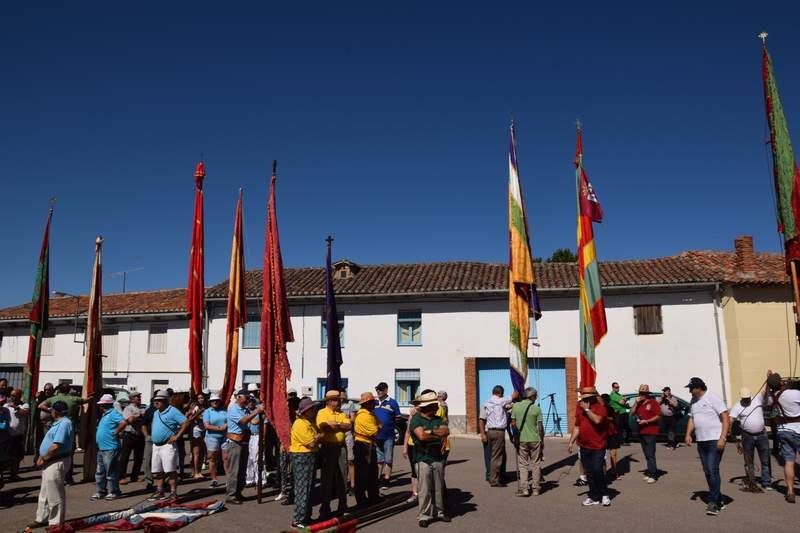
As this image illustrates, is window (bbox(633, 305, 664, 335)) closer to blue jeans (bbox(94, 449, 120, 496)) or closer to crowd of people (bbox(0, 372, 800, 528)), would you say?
Result: crowd of people (bbox(0, 372, 800, 528))

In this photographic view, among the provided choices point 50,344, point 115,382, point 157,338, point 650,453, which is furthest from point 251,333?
point 650,453

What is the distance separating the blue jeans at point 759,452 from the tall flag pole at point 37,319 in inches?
539

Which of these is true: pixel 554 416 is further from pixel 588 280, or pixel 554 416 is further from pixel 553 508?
pixel 553 508

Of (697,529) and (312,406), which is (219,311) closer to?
(312,406)

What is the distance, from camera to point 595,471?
8.81 metres

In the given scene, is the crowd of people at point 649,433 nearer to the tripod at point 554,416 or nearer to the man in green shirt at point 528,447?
the man in green shirt at point 528,447

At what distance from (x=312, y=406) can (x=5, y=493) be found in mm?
6321

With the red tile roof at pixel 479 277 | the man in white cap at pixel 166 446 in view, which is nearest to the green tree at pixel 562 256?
the red tile roof at pixel 479 277

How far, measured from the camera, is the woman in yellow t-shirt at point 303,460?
756cm

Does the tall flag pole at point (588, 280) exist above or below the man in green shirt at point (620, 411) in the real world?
above

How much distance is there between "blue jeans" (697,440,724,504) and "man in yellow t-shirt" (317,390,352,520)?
4741mm

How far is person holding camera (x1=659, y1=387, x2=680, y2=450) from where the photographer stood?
16.0m

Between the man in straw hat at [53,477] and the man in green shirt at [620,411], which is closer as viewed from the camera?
the man in straw hat at [53,477]

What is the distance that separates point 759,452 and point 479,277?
14.8 meters
